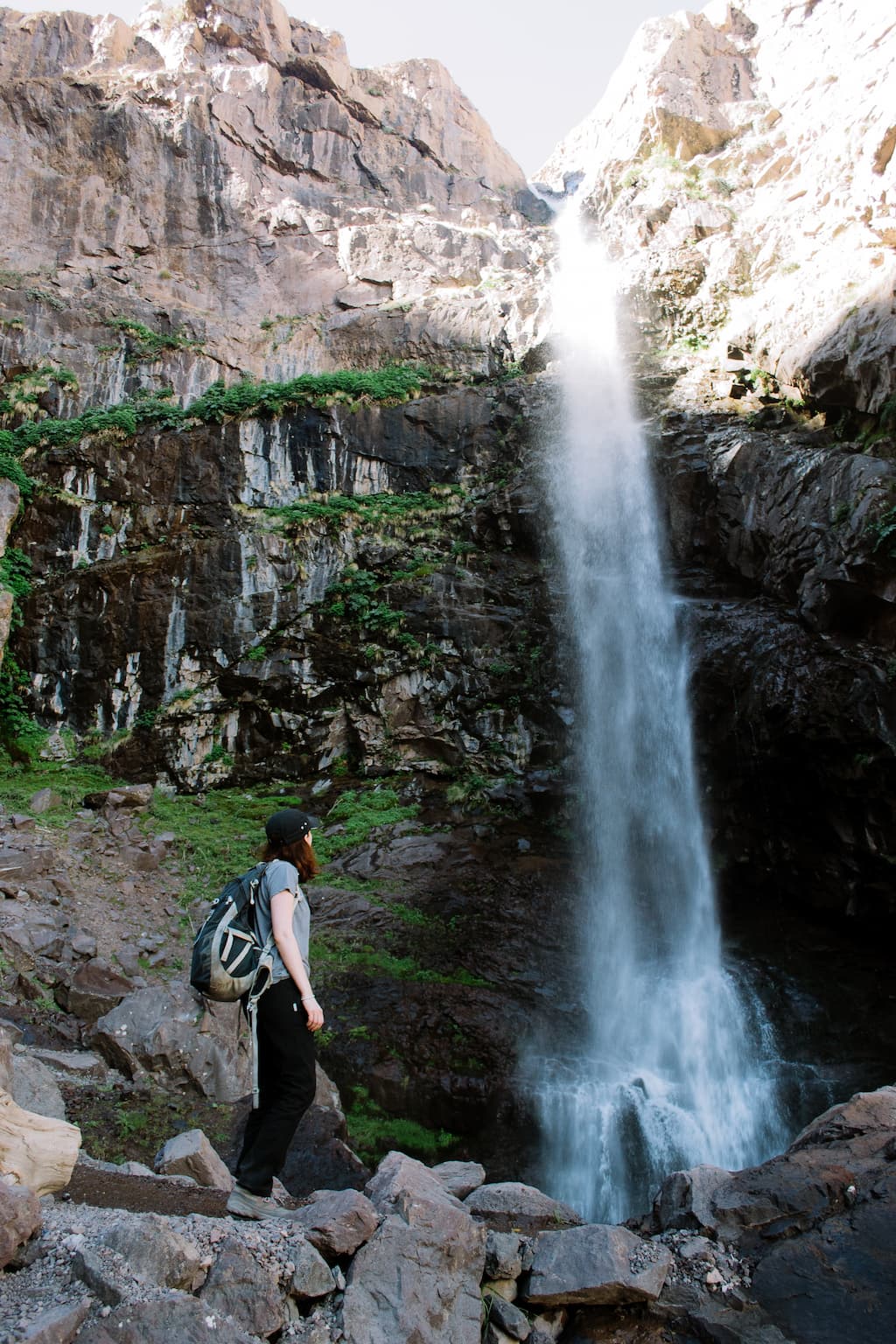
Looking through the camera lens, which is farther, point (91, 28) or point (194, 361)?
point (91, 28)

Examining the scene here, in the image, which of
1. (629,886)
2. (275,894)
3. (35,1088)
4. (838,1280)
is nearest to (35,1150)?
(275,894)

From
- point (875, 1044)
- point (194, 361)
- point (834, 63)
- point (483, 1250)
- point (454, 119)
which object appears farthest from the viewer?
point (454, 119)

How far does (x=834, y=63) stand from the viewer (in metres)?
21.5

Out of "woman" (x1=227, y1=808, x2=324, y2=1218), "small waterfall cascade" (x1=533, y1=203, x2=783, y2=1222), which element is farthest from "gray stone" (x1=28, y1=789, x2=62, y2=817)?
"woman" (x1=227, y1=808, x2=324, y2=1218)

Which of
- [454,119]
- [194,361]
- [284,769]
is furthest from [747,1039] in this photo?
[454,119]

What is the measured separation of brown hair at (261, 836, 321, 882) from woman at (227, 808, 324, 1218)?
18 centimetres

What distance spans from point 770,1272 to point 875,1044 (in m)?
7.28

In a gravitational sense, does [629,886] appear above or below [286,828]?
below

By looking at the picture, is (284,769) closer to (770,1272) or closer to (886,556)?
(886,556)

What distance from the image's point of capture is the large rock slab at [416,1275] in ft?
9.40

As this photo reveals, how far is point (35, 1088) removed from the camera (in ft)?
17.3

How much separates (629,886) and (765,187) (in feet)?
62.0

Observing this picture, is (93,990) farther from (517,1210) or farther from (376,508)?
(376,508)

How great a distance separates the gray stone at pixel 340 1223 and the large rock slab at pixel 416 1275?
0.05 metres
